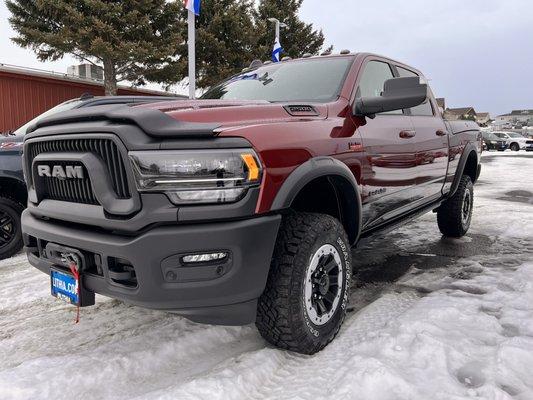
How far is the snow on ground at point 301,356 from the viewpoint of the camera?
219cm

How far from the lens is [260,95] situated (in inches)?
136

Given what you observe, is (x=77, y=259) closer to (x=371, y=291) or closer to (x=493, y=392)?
(x=493, y=392)

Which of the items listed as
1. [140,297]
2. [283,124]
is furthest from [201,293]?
[283,124]

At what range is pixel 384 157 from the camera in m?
3.39

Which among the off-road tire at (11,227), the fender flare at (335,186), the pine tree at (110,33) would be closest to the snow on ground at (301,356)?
the fender flare at (335,186)

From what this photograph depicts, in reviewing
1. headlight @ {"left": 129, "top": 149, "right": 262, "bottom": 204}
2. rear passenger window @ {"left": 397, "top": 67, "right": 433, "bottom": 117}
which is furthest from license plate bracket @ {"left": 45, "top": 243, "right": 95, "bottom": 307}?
rear passenger window @ {"left": 397, "top": 67, "right": 433, "bottom": 117}

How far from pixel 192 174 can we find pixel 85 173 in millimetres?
588

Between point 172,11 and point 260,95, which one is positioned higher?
point 172,11

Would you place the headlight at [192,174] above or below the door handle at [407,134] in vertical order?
below

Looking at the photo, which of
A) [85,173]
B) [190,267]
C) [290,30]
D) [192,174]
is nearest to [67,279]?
[85,173]

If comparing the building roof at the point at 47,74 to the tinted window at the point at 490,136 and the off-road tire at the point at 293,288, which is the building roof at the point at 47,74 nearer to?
the off-road tire at the point at 293,288

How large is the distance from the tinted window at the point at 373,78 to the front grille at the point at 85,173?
6.00ft

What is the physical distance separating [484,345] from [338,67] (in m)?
2.12

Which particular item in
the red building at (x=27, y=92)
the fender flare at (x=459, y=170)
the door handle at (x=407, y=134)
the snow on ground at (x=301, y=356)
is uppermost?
the red building at (x=27, y=92)
